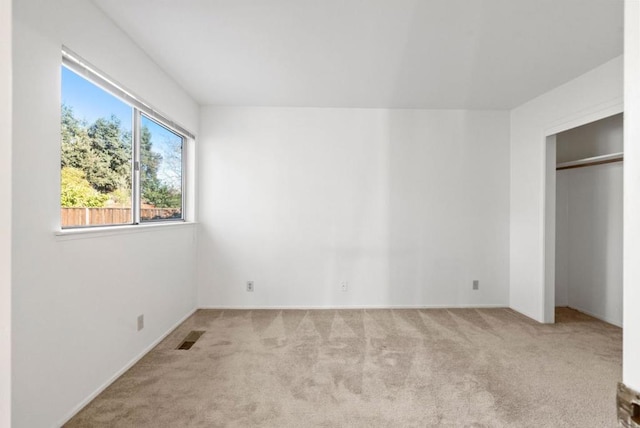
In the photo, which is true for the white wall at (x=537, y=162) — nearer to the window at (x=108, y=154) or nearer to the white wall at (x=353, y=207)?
the white wall at (x=353, y=207)

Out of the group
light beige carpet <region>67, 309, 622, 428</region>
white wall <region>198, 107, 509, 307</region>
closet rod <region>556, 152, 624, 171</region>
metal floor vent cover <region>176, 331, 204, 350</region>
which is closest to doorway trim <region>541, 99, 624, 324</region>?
light beige carpet <region>67, 309, 622, 428</region>

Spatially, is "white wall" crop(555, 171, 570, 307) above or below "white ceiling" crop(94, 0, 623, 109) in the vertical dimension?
below

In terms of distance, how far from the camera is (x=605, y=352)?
2.88 metres

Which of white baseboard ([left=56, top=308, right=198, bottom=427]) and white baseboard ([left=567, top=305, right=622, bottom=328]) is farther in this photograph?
white baseboard ([left=567, top=305, right=622, bottom=328])

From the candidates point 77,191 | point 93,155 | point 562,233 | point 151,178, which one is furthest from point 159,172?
point 562,233

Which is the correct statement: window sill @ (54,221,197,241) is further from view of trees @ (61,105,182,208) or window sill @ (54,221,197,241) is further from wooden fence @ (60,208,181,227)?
view of trees @ (61,105,182,208)

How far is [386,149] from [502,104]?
1.49 metres

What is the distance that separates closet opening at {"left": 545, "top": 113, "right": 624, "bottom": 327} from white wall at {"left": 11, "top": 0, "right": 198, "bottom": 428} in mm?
4203

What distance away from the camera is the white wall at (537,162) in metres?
3.00

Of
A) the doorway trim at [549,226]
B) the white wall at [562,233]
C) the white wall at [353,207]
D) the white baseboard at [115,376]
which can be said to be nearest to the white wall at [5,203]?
the white baseboard at [115,376]

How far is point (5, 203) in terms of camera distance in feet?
1.52

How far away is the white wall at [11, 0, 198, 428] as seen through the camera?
1.59 metres

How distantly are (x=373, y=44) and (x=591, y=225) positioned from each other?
11.3 ft
